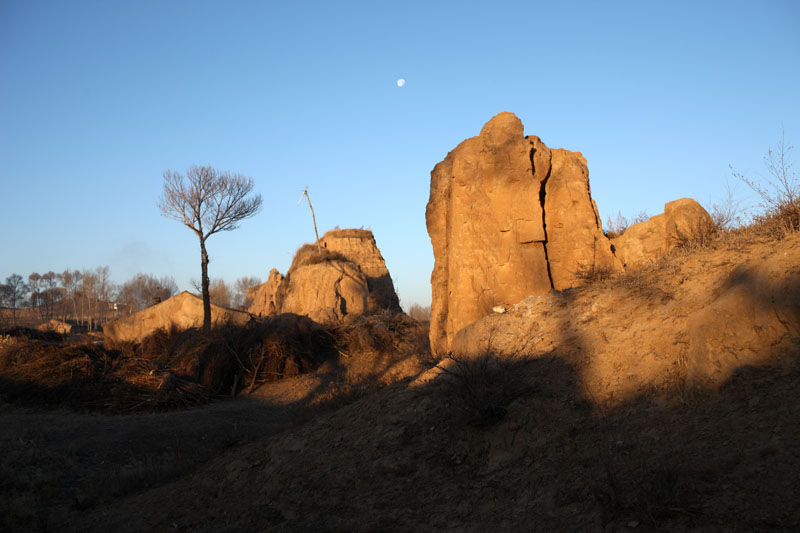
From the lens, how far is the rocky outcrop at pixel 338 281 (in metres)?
20.0

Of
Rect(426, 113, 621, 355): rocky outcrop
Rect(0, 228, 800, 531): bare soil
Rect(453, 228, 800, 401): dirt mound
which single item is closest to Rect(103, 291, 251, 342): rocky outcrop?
Answer: Rect(0, 228, 800, 531): bare soil

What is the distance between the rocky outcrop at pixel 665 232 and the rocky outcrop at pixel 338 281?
34.8ft

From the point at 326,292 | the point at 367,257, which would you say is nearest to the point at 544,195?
the point at 326,292

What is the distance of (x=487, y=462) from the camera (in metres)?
4.19

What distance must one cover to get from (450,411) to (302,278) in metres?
16.4

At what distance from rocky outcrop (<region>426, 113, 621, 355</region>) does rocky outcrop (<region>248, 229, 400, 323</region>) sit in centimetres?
884

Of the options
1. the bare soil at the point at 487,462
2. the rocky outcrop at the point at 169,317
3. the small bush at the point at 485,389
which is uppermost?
the rocky outcrop at the point at 169,317

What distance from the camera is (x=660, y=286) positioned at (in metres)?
Result: 5.60

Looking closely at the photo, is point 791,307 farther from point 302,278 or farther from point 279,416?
point 302,278

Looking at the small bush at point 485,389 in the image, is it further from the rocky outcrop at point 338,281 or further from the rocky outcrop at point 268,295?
the rocky outcrop at point 268,295

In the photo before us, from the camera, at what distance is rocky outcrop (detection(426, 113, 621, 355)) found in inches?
338

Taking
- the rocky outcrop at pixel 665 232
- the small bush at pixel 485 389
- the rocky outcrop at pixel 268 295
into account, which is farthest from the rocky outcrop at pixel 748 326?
the rocky outcrop at pixel 268 295

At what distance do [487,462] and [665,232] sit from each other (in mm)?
5263

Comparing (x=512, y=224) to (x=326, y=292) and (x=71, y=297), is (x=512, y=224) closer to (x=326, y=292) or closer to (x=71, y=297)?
(x=326, y=292)
